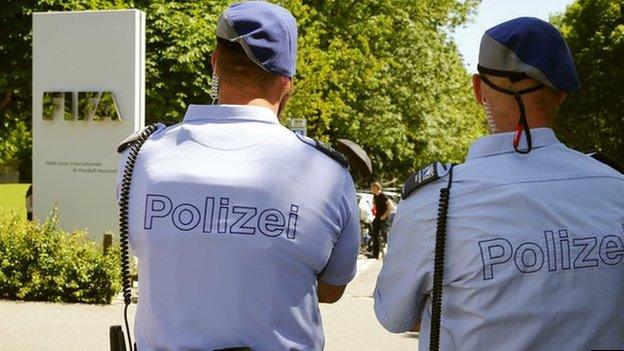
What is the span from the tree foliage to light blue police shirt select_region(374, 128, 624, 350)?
17003 millimetres

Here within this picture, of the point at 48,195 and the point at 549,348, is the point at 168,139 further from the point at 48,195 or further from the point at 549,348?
the point at 48,195

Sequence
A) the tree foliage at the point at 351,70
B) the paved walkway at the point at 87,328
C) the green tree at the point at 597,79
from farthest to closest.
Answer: the green tree at the point at 597,79 < the tree foliage at the point at 351,70 < the paved walkway at the point at 87,328

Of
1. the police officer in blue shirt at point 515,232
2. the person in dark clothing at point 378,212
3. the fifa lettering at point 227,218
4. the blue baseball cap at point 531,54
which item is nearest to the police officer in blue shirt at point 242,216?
the fifa lettering at point 227,218

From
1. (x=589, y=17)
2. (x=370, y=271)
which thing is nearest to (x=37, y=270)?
(x=370, y=271)

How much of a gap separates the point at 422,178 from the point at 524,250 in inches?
13.8

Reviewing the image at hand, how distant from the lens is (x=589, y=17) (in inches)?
1508

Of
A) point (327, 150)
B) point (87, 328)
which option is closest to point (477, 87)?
point (327, 150)

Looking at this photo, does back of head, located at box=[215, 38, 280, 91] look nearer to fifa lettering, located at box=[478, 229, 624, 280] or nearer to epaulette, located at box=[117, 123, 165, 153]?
epaulette, located at box=[117, 123, 165, 153]

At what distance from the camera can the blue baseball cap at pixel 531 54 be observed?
95.4 inches

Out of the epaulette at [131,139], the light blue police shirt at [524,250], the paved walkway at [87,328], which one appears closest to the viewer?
the light blue police shirt at [524,250]

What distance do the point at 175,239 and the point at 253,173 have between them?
27cm

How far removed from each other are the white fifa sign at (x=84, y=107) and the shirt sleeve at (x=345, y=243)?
13127 millimetres

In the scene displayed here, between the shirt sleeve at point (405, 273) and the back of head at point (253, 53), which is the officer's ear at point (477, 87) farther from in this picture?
the back of head at point (253, 53)

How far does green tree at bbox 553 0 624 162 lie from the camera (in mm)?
35812
